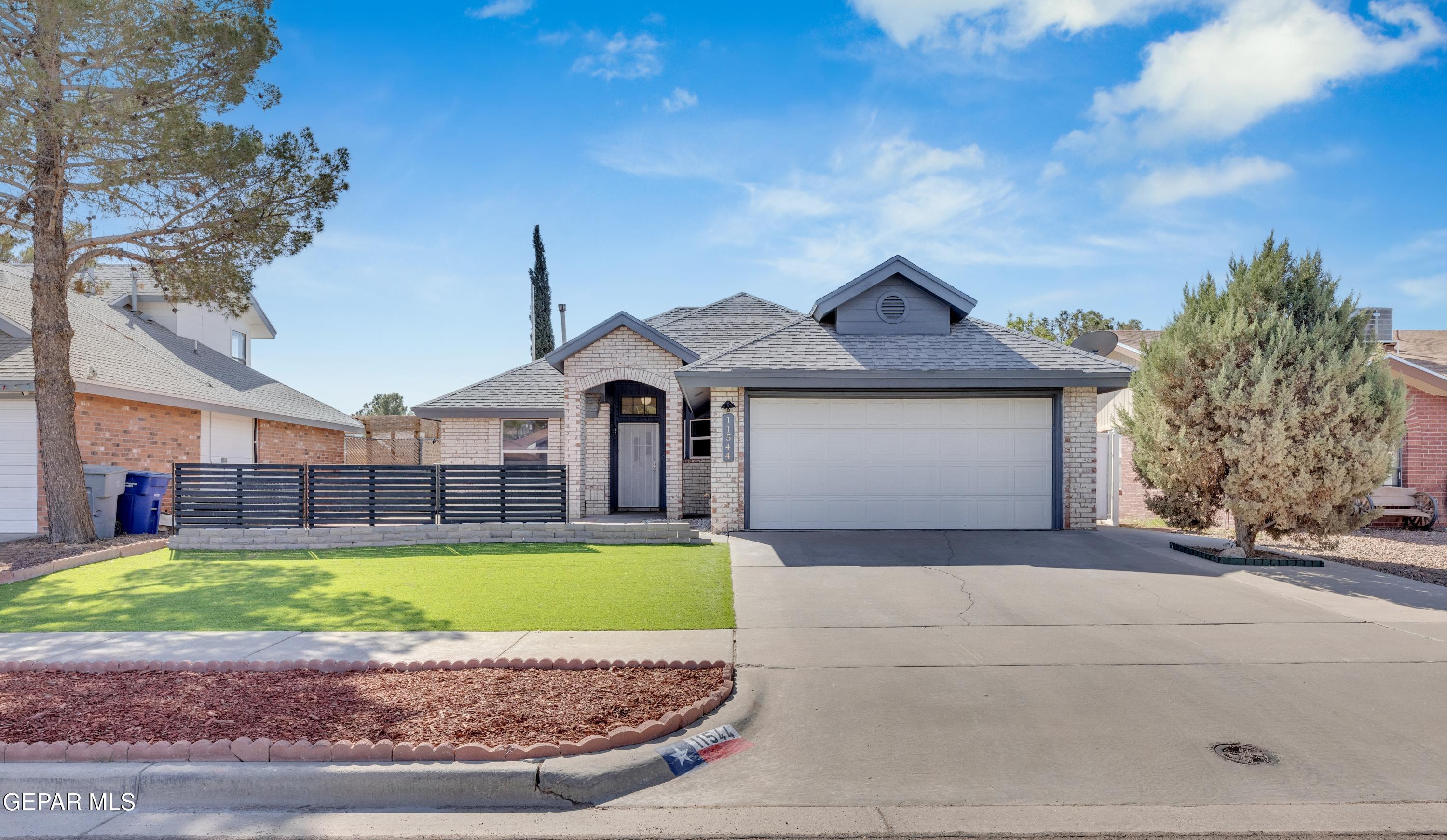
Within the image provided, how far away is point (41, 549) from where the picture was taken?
38.0ft

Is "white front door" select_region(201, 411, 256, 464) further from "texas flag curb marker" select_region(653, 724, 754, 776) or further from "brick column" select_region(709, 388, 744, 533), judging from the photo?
"texas flag curb marker" select_region(653, 724, 754, 776)

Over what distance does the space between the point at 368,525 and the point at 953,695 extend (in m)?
11.2

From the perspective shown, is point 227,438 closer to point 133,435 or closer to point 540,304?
point 133,435

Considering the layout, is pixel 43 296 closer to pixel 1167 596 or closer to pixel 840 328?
pixel 840 328

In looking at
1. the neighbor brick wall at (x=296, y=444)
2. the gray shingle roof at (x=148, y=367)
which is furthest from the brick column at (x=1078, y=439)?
the neighbor brick wall at (x=296, y=444)

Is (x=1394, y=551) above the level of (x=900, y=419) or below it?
below

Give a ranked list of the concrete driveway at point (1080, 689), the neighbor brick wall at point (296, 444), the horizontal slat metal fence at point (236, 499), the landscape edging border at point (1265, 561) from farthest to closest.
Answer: the neighbor brick wall at point (296, 444), the horizontal slat metal fence at point (236, 499), the landscape edging border at point (1265, 561), the concrete driveway at point (1080, 689)

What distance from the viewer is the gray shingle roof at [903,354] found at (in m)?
12.6

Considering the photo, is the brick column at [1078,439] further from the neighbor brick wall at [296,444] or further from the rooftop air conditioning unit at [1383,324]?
the neighbor brick wall at [296,444]

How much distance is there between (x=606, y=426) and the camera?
1709cm

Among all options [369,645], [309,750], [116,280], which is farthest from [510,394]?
[309,750]

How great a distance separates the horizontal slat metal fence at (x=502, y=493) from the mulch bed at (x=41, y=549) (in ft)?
16.4

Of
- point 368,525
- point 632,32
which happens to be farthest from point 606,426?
point 632,32

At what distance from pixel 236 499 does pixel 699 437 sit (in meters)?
8.87
